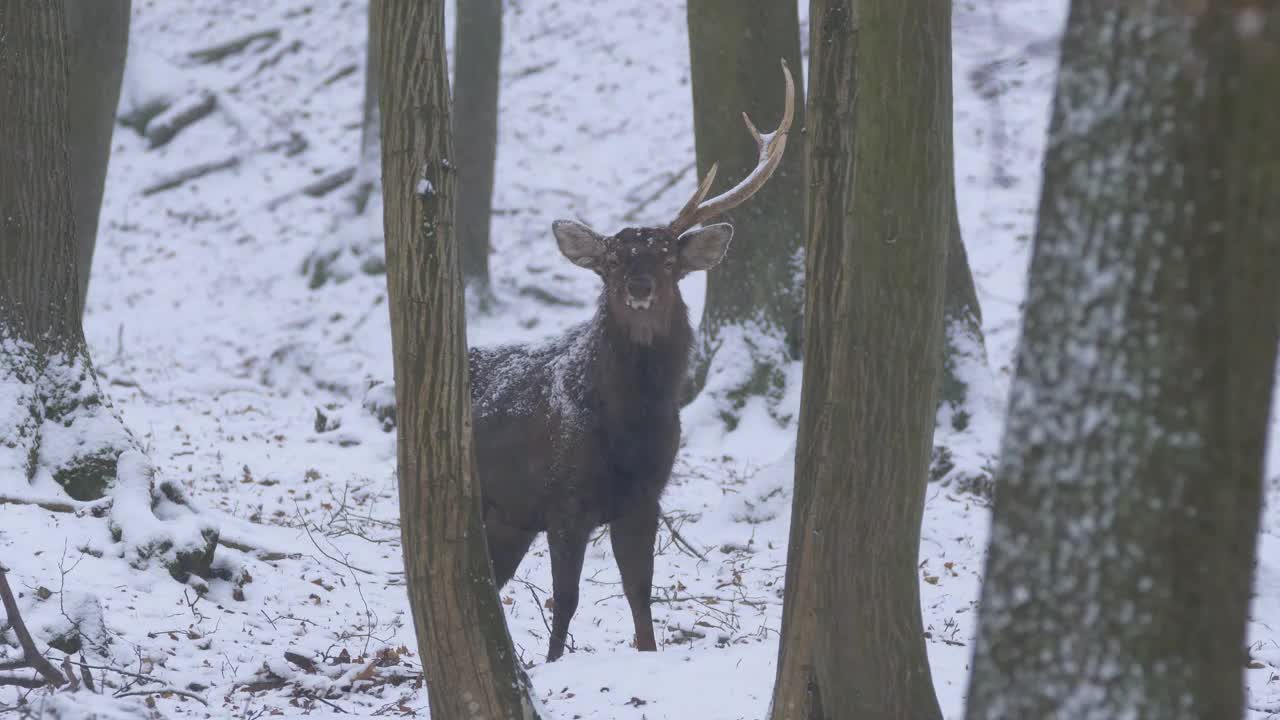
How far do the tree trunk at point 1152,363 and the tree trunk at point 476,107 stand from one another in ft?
39.8

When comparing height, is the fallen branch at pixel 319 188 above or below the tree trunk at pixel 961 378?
above

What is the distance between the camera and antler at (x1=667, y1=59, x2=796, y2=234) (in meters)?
5.49

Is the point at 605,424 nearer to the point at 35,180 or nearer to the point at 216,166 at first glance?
the point at 35,180

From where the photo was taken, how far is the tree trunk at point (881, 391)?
3969 mm

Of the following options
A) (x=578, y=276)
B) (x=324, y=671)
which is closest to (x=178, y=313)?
(x=578, y=276)

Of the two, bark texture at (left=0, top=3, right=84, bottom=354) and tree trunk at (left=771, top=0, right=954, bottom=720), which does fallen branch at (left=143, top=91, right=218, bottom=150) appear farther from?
tree trunk at (left=771, top=0, right=954, bottom=720)

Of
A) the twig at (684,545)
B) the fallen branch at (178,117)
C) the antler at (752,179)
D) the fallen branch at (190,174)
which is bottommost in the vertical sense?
the twig at (684,545)

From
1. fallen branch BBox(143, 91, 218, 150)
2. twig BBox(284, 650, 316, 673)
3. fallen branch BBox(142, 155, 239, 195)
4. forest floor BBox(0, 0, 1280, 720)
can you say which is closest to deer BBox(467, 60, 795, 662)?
forest floor BBox(0, 0, 1280, 720)

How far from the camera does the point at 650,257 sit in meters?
6.49

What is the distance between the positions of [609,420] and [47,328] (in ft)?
10.4

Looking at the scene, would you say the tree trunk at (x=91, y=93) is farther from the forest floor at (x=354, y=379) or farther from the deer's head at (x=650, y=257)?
the deer's head at (x=650, y=257)

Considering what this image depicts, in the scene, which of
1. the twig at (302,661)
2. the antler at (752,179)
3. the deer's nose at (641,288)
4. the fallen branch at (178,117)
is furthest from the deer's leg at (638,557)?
the fallen branch at (178,117)

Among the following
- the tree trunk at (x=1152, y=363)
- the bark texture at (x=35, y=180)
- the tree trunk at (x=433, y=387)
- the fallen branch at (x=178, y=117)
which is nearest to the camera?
the tree trunk at (x=1152, y=363)

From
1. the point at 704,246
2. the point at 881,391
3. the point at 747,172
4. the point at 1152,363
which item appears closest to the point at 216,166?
the point at 747,172
